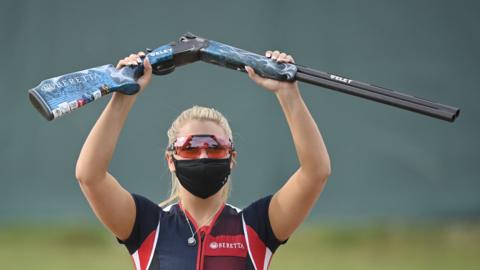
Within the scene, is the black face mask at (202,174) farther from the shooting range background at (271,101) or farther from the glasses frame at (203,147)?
the shooting range background at (271,101)

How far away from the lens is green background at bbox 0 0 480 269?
662 centimetres

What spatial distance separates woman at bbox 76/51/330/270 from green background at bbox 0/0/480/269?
3254mm

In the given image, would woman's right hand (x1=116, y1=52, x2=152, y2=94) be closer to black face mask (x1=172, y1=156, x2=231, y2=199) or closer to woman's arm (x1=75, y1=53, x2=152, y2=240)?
woman's arm (x1=75, y1=53, x2=152, y2=240)

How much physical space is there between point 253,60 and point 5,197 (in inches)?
164

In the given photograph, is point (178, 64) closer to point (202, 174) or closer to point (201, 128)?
point (201, 128)

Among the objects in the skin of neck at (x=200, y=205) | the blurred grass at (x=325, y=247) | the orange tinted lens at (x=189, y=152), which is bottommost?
the skin of neck at (x=200, y=205)

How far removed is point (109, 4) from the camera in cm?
673

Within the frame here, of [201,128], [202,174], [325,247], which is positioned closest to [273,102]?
[325,247]

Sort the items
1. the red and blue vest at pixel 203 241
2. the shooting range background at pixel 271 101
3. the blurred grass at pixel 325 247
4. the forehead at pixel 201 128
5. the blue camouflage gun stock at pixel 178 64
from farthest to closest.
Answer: the blurred grass at pixel 325 247
the shooting range background at pixel 271 101
the forehead at pixel 201 128
the red and blue vest at pixel 203 241
the blue camouflage gun stock at pixel 178 64

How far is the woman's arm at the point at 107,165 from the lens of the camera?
120 inches

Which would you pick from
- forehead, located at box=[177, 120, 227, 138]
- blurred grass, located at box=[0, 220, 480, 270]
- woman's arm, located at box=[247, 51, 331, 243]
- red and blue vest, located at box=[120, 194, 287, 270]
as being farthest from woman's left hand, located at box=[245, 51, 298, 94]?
blurred grass, located at box=[0, 220, 480, 270]

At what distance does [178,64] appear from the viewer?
3.20 meters

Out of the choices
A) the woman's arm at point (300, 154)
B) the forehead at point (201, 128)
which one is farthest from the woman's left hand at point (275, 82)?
the forehead at point (201, 128)

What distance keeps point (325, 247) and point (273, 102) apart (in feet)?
4.12
